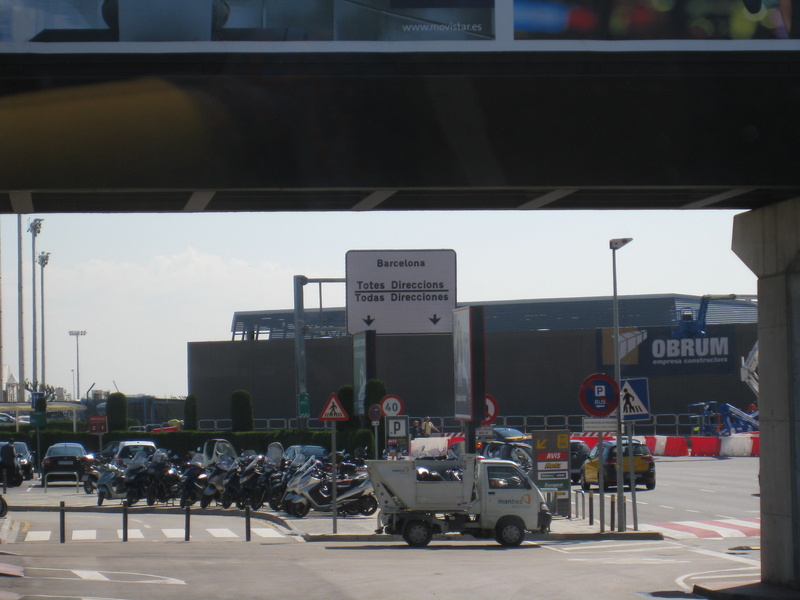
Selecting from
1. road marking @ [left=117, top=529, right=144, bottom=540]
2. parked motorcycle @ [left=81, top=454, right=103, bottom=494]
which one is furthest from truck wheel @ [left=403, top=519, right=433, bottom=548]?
parked motorcycle @ [left=81, top=454, right=103, bottom=494]

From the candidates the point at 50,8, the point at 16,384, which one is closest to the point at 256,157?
the point at 50,8

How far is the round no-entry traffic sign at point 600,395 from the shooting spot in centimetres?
2138

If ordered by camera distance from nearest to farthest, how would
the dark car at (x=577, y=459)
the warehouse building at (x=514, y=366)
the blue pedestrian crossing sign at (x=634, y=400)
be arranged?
1. the blue pedestrian crossing sign at (x=634, y=400)
2. the dark car at (x=577, y=459)
3. the warehouse building at (x=514, y=366)

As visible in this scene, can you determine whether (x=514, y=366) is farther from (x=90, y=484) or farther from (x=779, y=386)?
(x=779, y=386)

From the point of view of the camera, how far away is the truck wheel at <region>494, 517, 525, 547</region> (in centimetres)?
2000

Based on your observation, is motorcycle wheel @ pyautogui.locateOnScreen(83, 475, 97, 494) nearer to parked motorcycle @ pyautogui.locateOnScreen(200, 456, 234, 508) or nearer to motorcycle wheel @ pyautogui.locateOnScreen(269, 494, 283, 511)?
parked motorcycle @ pyautogui.locateOnScreen(200, 456, 234, 508)

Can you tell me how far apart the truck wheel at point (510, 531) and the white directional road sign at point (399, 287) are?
913cm

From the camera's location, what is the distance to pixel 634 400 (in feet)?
73.3

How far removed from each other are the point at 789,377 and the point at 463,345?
12.6m

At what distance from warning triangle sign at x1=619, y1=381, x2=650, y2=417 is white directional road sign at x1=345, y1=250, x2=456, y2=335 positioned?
6.93 meters

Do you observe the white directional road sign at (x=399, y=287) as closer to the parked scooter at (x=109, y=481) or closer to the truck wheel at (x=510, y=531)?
the parked scooter at (x=109, y=481)

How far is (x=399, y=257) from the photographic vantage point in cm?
2864

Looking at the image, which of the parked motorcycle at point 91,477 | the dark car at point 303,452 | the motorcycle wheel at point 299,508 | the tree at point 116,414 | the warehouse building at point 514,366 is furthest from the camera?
the warehouse building at point 514,366

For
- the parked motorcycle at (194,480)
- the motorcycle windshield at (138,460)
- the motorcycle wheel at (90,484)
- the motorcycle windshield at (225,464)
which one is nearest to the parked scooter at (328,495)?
the motorcycle windshield at (225,464)
